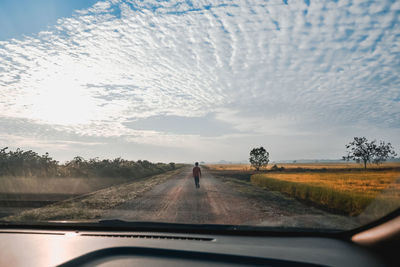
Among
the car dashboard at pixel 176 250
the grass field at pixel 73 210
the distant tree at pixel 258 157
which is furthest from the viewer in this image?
the distant tree at pixel 258 157

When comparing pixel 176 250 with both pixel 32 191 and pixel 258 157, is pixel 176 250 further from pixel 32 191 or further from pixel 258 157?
pixel 258 157

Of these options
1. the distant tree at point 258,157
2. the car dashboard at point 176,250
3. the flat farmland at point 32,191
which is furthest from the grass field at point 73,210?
the distant tree at point 258,157

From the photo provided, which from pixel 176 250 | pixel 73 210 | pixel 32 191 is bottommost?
pixel 73 210

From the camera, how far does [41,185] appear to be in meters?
15.3

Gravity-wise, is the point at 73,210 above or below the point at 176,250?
below

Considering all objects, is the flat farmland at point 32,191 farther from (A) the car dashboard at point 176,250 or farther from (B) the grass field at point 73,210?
(A) the car dashboard at point 176,250

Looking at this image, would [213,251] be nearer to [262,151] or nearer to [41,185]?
[41,185]

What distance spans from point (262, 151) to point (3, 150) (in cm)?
6306

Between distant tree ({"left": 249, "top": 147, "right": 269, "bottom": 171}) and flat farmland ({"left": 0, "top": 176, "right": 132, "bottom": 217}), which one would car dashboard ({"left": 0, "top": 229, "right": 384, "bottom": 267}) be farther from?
distant tree ({"left": 249, "top": 147, "right": 269, "bottom": 171})

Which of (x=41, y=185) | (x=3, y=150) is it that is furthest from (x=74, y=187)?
(x=3, y=150)

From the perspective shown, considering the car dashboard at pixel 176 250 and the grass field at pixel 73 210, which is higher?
the car dashboard at pixel 176 250

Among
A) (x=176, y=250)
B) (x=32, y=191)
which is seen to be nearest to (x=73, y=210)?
(x=32, y=191)

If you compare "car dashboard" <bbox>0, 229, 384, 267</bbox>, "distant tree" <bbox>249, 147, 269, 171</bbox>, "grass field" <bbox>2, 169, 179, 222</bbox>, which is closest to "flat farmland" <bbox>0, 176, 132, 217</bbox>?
"grass field" <bbox>2, 169, 179, 222</bbox>

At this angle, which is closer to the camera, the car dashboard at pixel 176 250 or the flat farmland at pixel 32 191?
the car dashboard at pixel 176 250
